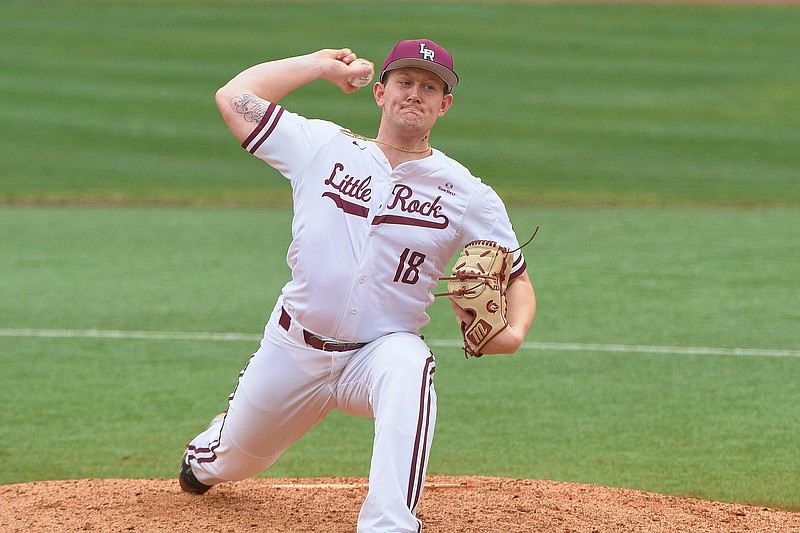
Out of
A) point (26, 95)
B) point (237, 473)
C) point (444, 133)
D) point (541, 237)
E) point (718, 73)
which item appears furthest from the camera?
point (718, 73)

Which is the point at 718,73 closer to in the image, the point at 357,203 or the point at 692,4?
the point at 692,4

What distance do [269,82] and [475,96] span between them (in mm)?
17288

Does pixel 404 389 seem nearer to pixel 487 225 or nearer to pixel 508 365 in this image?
pixel 487 225

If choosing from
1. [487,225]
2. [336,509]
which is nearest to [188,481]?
[336,509]

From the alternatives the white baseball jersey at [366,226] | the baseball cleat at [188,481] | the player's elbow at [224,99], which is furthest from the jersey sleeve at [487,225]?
the baseball cleat at [188,481]

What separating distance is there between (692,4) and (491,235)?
27033 mm

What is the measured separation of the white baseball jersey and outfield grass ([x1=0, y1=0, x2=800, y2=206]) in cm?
985

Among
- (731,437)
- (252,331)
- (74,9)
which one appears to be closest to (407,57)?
(731,437)

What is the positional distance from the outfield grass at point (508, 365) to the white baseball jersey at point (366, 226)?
1.73 m

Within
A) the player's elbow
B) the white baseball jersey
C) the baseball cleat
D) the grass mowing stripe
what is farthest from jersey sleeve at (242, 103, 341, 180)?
the grass mowing stripe

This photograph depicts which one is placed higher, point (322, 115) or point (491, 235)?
point (322, 115)

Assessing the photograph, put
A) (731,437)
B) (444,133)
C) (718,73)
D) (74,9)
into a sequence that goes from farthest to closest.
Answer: (74,9), (718,73), (444,133), (731,437)

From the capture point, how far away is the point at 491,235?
4777 mm

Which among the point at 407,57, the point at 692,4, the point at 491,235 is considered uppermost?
the point at 692,4
